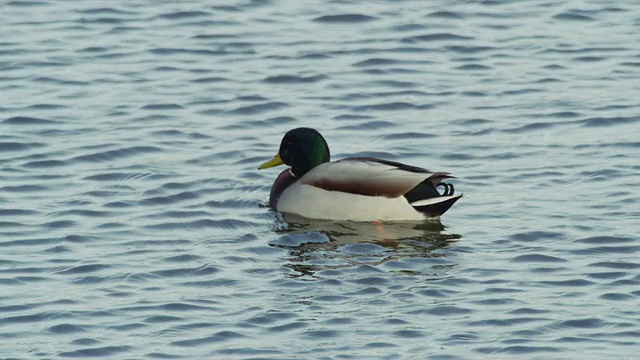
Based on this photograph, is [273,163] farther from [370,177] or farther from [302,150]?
[370,177]

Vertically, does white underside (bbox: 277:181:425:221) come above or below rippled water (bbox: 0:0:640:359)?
below

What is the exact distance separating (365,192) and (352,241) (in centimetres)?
83

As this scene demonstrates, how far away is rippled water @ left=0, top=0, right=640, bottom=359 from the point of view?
34.8ft

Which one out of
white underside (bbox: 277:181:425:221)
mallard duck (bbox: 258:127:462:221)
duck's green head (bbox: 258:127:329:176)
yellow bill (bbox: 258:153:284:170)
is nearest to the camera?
mallard duck (bbox: 258:127:462:221)

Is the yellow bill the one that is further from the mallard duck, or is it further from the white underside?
the white underside

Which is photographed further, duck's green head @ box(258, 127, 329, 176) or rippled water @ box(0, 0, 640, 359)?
duck's green head @ box(258, 127, 329, 176)

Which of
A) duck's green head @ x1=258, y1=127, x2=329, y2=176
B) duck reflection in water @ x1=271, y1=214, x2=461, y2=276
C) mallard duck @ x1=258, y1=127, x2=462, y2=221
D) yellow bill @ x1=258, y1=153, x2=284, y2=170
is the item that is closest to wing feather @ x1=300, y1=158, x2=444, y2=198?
mallard duck @ x1=258, y1=127, x2=462, y2=221

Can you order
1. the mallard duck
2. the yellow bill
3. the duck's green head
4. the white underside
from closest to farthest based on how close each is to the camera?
the mallard duck
the white underside
the duck's green head
the yellow bill

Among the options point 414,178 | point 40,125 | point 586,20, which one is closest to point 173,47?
point 40,125

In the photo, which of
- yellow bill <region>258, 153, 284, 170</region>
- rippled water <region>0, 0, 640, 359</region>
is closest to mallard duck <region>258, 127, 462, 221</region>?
rippled water <region>0, 0, 640, 359</region>

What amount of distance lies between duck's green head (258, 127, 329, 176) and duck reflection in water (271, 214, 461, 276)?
27.2 inches

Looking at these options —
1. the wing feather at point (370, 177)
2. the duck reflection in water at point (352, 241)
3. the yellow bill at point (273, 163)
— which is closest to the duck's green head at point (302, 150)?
the yellow bill at point (273, 163)

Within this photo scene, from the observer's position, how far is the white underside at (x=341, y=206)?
Answer: 13.8m

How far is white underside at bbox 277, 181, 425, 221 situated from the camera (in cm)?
1384
